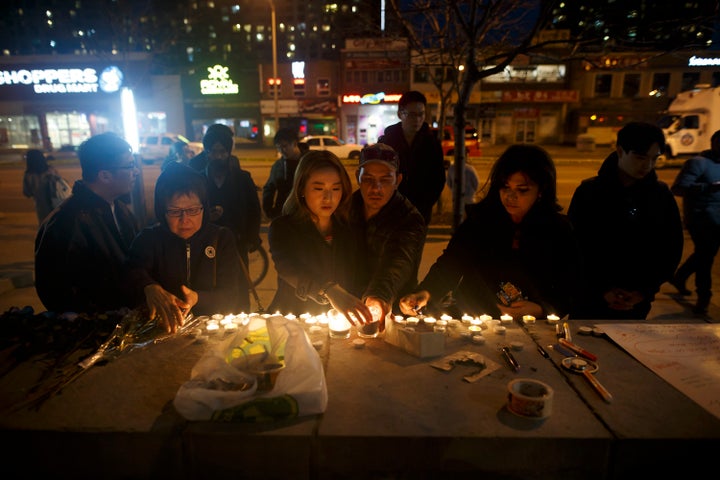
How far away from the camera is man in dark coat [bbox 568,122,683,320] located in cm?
Result: 329

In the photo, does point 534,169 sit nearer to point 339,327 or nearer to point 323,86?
point 339,327

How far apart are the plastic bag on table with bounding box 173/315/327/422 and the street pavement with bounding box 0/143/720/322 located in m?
2.37

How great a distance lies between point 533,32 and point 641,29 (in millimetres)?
1350

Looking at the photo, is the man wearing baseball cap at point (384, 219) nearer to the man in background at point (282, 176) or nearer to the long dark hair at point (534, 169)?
the long dark hair at point (534, 169)

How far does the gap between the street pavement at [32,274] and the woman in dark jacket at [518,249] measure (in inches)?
72.5

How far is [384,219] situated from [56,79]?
1726 inches

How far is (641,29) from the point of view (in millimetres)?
6000

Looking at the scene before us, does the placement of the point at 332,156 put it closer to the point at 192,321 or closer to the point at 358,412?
the point at 192,321

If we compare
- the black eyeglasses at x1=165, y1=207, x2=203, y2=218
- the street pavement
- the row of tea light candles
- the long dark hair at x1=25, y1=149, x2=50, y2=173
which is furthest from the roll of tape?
the long dark hair at x1=25, y1=149, x2=50, y2=173

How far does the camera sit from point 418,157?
5238 mm

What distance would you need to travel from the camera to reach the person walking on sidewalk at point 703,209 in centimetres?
571

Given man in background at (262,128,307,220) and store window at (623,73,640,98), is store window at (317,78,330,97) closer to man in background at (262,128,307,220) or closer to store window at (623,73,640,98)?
store window at (623,73,640,98)

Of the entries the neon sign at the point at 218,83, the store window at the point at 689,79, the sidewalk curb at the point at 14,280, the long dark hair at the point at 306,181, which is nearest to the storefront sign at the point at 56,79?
the neon sign at the point at 218,83

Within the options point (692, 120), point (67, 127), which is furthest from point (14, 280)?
point (67, 127)
